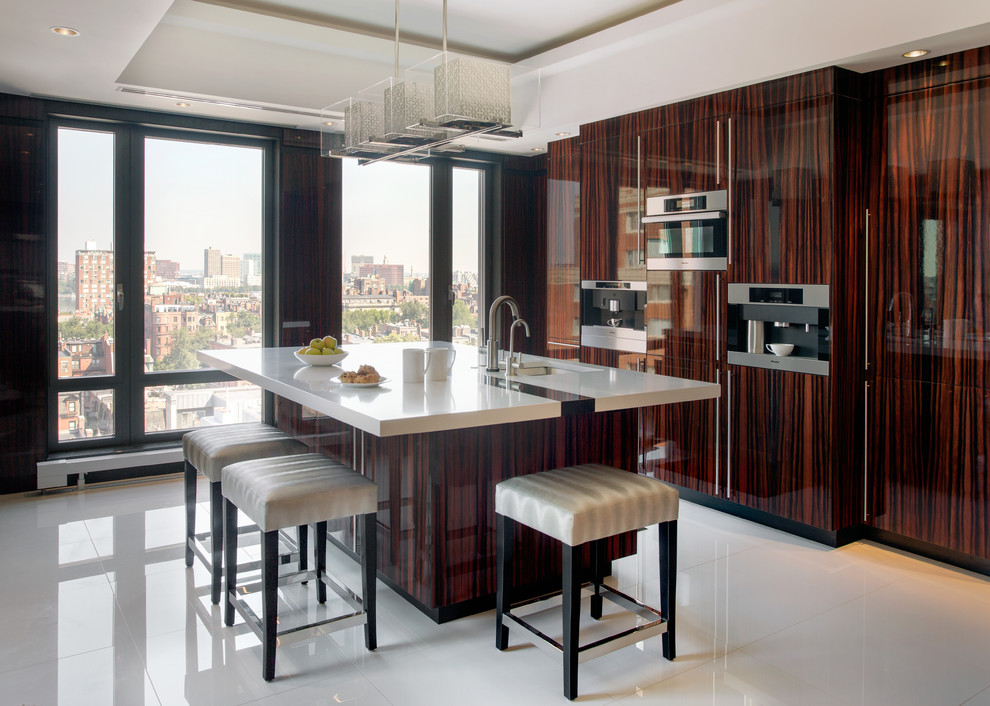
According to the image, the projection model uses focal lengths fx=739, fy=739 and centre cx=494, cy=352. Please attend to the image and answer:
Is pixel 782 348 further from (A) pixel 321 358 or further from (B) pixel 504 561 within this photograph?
(A) pixel 321 358

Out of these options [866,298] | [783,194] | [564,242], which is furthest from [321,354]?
[866,298]

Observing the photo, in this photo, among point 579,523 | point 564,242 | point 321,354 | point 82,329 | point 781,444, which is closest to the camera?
point 579,523

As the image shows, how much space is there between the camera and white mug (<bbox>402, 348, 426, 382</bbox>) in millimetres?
2932

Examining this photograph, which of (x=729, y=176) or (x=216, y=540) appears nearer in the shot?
(x=216, y=540)

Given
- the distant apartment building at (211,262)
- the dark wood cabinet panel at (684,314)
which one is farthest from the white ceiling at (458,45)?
the dark wood cabinet panel at (684,314)

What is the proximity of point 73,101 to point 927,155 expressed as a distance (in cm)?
472

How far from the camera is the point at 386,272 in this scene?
5.72 metres

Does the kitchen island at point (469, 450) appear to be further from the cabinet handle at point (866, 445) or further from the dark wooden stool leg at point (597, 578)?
the cabinet handle at point (866, 445)

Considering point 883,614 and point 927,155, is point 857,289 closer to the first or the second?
point 927,155

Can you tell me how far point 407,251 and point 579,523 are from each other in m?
3.98

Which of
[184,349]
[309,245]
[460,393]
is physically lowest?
[460,393]

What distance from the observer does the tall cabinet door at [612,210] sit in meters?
4.55

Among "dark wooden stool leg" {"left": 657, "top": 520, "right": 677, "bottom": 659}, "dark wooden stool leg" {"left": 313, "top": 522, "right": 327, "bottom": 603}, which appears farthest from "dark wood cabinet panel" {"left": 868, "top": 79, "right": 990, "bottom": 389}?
"dark wooden stool leg" {"left": 313, "top": 522, "right": 327, "bottom": 603}

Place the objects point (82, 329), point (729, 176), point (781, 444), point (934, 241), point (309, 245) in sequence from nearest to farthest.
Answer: point (934, 241)
point (781, 444)
point (729, 176)
point (82, 329)
point (309, 245)
